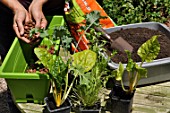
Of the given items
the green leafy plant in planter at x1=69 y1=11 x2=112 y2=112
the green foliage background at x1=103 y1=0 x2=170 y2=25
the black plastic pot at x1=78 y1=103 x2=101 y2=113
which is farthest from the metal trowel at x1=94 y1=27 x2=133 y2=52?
the green foliage background at x1=103 y1=0 x2=170 y2=25

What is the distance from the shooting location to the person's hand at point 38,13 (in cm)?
177

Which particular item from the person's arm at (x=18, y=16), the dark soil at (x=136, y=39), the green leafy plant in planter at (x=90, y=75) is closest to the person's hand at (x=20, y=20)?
the person's arm at (x=18, y=16)

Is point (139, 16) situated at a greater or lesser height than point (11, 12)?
lesser

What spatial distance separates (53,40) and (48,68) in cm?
14

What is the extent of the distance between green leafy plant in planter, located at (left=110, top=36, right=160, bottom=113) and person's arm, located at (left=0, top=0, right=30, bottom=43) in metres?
0.48

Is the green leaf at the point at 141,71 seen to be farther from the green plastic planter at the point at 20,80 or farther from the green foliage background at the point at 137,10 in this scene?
the green foliage background at the point at 137,10

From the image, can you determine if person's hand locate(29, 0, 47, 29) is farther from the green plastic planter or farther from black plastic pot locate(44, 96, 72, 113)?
black plastic pot locate(44, 96, 72, 113)

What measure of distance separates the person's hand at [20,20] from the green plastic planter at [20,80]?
0.06 m

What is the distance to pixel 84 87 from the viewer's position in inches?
59.5

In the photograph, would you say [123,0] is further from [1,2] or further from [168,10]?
[1,2]

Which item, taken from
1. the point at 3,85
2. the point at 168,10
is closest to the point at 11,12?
the point at 3,85

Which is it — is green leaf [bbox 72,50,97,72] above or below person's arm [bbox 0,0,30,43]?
below

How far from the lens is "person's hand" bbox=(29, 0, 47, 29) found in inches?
69.6

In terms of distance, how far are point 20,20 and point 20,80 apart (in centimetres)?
33
